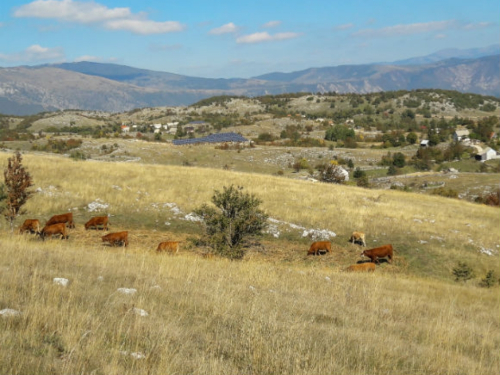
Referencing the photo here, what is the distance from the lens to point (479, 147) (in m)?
93.1

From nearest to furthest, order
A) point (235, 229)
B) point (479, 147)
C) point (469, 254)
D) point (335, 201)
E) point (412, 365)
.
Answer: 1. point (412, 365)
2. point (235, 229)
3. point (469, 254)
4. point (335, 201)
5. point (479, 147)

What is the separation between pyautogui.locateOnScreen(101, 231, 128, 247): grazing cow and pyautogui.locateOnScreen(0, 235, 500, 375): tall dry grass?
6174 mm

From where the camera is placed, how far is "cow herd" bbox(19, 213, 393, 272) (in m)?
16.5

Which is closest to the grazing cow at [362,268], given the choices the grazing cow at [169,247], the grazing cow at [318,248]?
the grazing cow at [318,248]

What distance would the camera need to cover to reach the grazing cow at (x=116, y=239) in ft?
55.1

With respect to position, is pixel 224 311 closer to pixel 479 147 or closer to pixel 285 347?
pixel 285 347

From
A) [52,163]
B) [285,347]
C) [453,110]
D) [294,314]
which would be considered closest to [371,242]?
[294,314]

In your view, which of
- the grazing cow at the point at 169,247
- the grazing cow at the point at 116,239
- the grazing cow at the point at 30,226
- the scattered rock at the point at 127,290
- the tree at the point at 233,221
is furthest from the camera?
the tree at the point at 233,221

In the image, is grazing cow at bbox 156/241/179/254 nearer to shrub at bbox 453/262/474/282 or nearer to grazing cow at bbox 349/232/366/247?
grazing cow at bbox 349/232/366/247

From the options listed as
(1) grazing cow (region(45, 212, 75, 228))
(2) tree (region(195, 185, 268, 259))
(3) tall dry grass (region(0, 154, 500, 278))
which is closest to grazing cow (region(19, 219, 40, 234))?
(1) grazing cow (region(45, 212, 75, 228))

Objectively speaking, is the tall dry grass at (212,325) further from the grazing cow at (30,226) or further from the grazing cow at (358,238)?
the grazing cow at (358,238)

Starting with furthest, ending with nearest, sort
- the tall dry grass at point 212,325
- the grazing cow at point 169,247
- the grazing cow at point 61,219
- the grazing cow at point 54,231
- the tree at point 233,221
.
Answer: the grazing cow at point 61,219 → the tree at point 233,221 → the grazing cow at point 54,231 → the grazing cow at point 169,247 → the tall dry grass at point 212,325

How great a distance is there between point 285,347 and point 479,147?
10431 cm

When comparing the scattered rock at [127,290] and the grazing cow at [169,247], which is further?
the grazing cow at [169,247]
